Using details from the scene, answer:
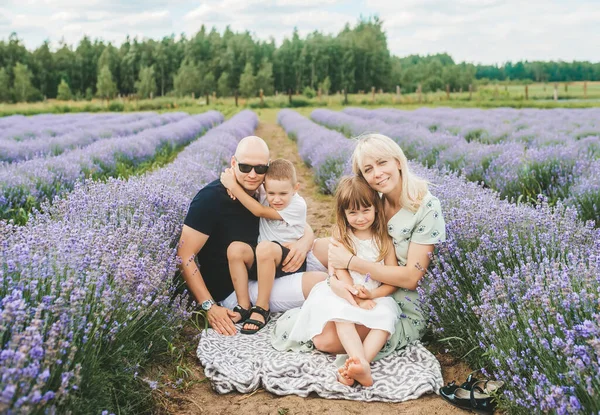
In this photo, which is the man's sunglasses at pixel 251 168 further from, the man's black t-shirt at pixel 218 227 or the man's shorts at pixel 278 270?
the man's shorts at pixel 278 270

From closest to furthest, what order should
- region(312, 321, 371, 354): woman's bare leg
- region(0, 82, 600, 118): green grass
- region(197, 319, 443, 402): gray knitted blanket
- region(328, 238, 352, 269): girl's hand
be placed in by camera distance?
region(197, 319, 443, 402): gray knitted blanket
region(312, 321, 371, 354): woman's bare leg
region(328, 238, 352, 269): girl's hand
region(0, 82, 600, 118): green grass

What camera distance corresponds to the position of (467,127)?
1112 cm

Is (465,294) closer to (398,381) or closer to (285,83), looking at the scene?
(398,381)

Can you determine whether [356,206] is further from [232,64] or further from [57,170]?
[232,64]

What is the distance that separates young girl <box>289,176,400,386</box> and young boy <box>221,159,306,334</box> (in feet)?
1.23

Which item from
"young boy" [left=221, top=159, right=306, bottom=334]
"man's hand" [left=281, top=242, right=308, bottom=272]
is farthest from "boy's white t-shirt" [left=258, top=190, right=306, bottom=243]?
"man's hand" [left=281, top=242, right=308, bottom=272]

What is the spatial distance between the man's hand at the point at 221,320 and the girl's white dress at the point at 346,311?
1.48 feet

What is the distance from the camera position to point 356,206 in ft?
9.39

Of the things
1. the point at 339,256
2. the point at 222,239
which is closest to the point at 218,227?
the point at 222,239

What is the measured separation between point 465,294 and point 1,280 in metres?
2.20

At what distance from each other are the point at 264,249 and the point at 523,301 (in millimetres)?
1545

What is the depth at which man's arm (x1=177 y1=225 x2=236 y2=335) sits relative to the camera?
10.4 ft

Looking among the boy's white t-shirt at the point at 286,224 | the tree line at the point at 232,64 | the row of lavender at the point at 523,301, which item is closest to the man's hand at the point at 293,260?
the boy's white t-shirt at the point at 286,224

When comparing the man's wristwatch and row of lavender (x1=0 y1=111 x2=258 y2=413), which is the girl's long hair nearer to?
the man's wristwatch
